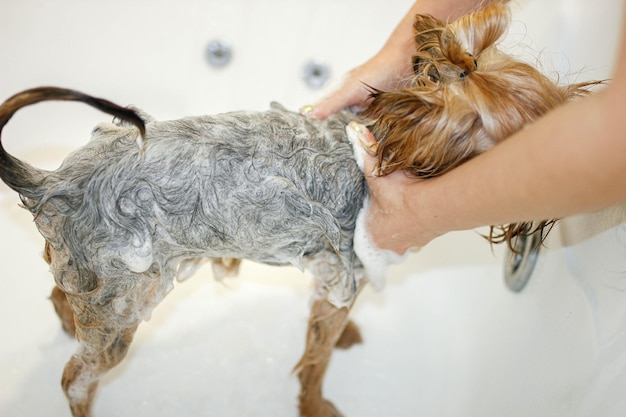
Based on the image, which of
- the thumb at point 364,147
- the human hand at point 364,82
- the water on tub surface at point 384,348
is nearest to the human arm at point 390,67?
the human hand at point 364,82

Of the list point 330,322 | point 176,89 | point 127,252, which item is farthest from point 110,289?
point 176,89

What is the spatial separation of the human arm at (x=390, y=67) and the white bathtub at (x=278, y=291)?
258 mm

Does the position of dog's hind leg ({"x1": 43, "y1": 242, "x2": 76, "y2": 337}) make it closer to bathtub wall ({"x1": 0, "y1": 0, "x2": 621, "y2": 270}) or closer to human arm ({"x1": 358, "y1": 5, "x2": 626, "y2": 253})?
bathtub wall ({"x1": 0, "y1": 0, "x2": 621, "y2": 270})

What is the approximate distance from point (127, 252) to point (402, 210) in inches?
19.7

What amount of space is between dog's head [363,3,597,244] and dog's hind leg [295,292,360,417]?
431 mm

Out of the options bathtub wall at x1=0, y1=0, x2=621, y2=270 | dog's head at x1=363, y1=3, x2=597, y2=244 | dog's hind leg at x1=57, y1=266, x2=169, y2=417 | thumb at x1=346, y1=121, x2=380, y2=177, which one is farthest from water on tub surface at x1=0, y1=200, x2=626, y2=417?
thumb at x1=346, y1=121, x2=380, y2=177

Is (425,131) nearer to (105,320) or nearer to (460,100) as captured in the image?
(460,100)

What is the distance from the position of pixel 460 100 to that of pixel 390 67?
40cm

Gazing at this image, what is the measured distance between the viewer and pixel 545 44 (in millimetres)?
1688

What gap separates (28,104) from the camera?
800mm

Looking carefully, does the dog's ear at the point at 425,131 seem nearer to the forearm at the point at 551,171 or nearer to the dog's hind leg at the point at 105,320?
the forearm at the point at 551,171

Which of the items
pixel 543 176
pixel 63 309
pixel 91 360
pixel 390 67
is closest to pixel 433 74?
pixel 390 67

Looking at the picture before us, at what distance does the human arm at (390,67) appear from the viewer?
126 centimetres

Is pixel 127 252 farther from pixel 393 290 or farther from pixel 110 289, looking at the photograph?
pixel 393 290
